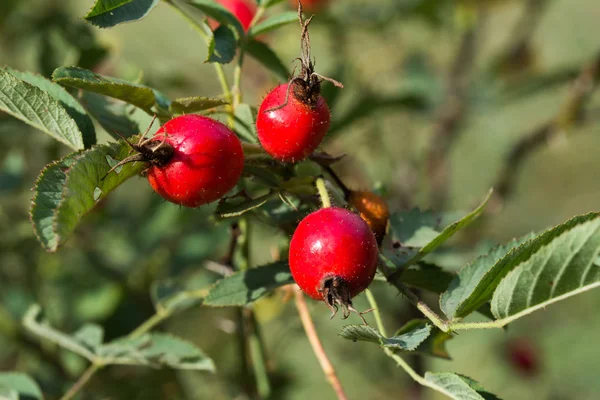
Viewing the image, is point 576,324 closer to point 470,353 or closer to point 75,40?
point 470,353

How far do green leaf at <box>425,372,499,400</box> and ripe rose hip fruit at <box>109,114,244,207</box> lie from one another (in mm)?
440

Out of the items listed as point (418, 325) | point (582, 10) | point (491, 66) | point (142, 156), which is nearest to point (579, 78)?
point (491, 66)

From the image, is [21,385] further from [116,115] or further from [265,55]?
[265,55]

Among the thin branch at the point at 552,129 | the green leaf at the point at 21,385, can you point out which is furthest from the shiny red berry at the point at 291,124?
the thin branch at the point at 552,129

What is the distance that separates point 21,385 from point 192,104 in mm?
811

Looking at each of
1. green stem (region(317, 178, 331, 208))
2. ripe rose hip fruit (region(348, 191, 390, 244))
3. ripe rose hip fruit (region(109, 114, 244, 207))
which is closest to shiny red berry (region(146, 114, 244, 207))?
ripe rose hip fruit (region(109, 114, 244, 207))

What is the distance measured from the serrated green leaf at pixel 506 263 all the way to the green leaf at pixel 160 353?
0.58m

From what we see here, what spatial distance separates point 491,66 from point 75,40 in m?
1.91

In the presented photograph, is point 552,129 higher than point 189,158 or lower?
lower

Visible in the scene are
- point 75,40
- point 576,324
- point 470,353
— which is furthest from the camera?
point 576,324

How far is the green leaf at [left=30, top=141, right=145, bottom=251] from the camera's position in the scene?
2.77ft

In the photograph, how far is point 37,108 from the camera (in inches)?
41.3

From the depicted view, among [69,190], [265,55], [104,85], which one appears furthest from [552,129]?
[69,190]

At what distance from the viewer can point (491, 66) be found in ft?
9.64
